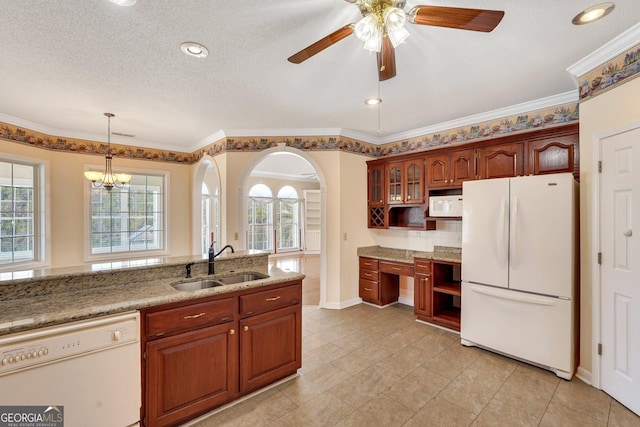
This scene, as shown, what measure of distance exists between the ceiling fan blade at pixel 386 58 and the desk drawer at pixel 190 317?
188cm

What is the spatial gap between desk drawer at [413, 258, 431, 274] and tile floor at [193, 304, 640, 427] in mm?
844

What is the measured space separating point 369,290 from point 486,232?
201 cm

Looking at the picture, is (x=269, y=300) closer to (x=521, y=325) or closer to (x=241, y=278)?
(x=241, y=278)

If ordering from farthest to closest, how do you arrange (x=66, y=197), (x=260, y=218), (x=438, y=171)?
(x=260, y=218)
(x=66, y=197)
(x=438, y=171)

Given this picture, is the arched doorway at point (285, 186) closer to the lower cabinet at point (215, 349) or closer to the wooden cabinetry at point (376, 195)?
the wooden cabinetry at point (376, 195)

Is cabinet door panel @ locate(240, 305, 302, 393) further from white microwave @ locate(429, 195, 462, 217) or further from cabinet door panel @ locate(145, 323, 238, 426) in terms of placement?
white microwave @ locate(429, 195, 462, 217)

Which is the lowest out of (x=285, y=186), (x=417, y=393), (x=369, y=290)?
(x=417, y=393)

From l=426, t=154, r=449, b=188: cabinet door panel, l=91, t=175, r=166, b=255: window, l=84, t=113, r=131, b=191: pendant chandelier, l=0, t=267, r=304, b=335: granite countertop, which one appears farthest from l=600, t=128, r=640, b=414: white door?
l=91, t=175, r=166, b=255: window

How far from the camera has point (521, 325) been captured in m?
2.67

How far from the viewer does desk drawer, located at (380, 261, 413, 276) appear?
12.7 feet

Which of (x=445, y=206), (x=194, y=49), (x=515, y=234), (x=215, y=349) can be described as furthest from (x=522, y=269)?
(x=194, y=49)

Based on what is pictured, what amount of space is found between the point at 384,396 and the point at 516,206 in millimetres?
2068

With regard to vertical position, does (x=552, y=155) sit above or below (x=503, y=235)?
above

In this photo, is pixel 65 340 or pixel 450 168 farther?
pixel 450 168
